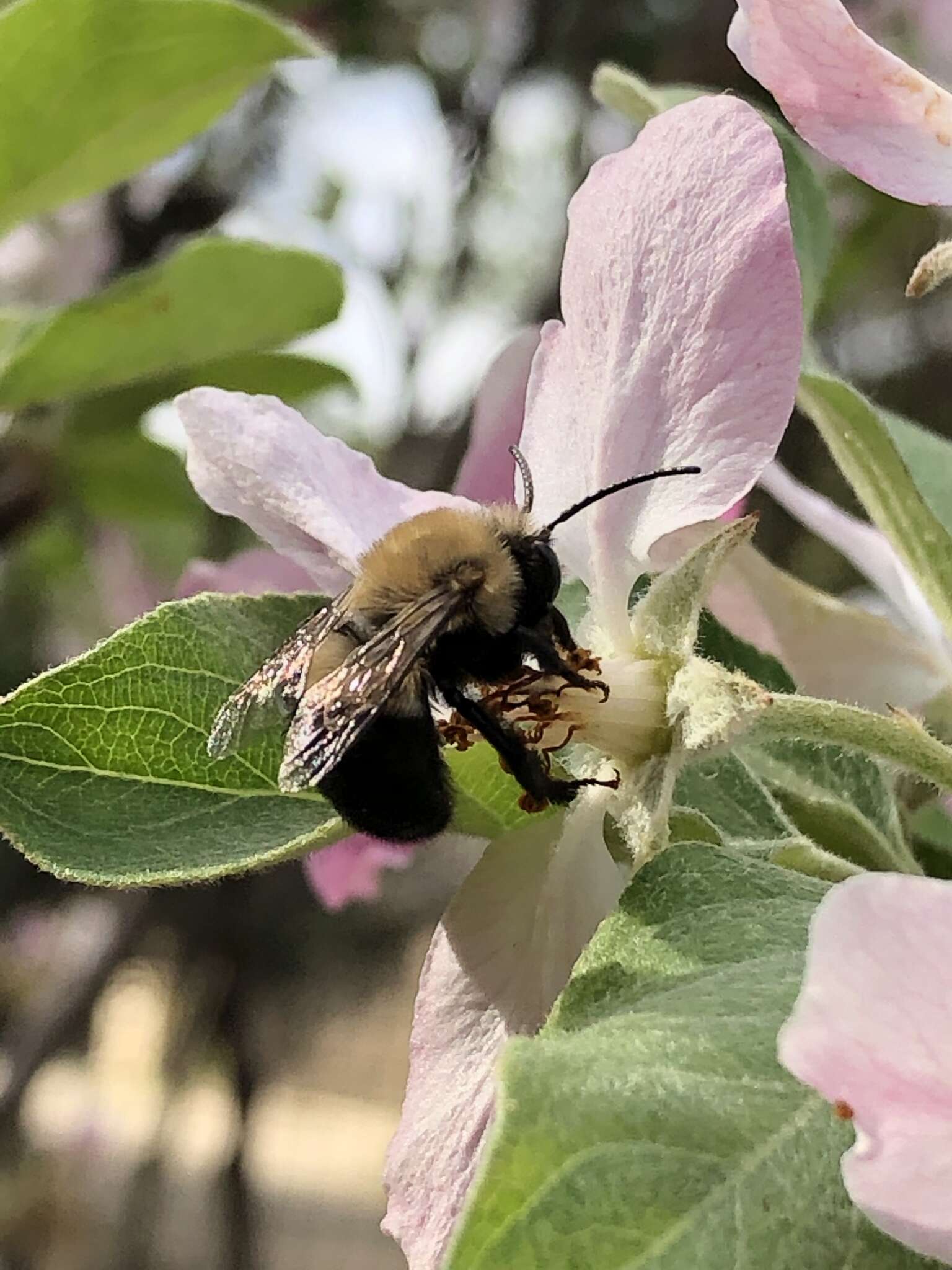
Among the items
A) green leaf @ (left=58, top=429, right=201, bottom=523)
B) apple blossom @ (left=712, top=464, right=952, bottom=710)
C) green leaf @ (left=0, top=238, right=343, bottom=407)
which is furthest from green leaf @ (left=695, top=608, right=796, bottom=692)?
green leaf @ (left=58, top=429, right=201, bottom=523)

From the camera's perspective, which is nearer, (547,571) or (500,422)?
(547,571)

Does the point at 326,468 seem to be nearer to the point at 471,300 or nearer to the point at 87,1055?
the point at 471,300

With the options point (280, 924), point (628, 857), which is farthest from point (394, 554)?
point (280, 924)

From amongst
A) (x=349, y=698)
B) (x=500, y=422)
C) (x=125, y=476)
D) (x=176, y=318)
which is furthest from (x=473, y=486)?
(x=125, y=476)

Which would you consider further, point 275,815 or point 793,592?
point 793,592

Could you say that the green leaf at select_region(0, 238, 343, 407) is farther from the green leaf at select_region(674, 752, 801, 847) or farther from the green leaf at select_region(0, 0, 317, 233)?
the green leaf at select_region(674, 752, 801, 847)

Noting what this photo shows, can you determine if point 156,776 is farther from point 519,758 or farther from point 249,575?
point 249,575
